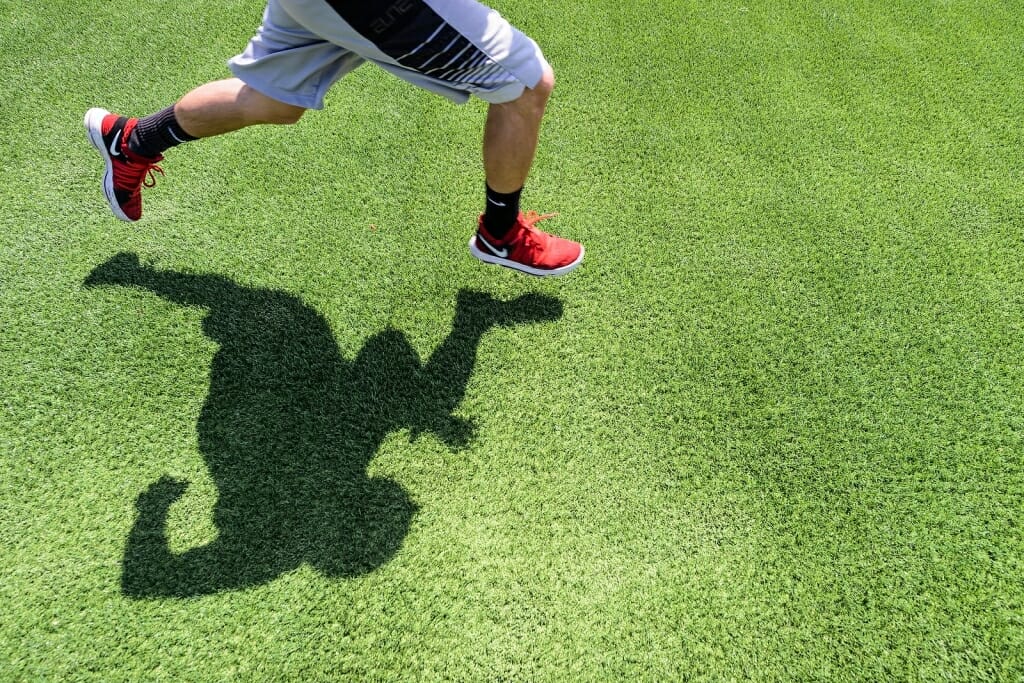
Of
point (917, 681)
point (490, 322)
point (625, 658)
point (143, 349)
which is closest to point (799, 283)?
point (490, 322)

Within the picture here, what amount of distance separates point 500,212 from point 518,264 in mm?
195

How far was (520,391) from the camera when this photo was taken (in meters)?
1.82

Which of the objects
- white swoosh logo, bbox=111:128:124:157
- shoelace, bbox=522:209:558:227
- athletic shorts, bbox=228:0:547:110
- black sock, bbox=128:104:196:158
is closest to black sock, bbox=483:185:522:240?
shoelace, bbox=522:209:558:227

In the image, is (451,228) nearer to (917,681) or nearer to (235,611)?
(235,611)

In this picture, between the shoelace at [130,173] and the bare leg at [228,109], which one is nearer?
the bare leg at [228,109]

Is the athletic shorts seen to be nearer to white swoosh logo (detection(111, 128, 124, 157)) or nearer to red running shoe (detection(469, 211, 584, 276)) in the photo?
red running shoe (detection(469, 211, 584, 276))

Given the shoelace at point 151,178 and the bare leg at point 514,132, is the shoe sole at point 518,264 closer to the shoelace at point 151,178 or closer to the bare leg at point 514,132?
the bare leg at point 514,132

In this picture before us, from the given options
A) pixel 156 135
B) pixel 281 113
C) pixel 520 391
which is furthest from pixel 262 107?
pixel 520 391

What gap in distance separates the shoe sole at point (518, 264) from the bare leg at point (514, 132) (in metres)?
0.27

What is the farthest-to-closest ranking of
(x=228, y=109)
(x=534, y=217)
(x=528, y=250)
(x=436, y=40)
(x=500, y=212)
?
(x=534, y=217), (x=528, y=250), (x=500, y=212), (x=228, y=109), (x=436, y=40)

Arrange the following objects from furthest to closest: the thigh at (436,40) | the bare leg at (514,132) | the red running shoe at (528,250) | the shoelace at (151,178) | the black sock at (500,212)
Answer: the shoelace at (151,178)
the red running shoe at (528,250)
the black sock at (500,212)
the bare leg at (514,132)
the thigh at (436,40)

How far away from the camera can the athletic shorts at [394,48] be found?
1403mm

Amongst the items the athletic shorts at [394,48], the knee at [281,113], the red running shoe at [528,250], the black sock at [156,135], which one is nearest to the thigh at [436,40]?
the athletic shorts at [394,48]

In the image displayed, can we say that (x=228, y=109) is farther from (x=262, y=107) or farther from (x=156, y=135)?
(x=156, y=135)
